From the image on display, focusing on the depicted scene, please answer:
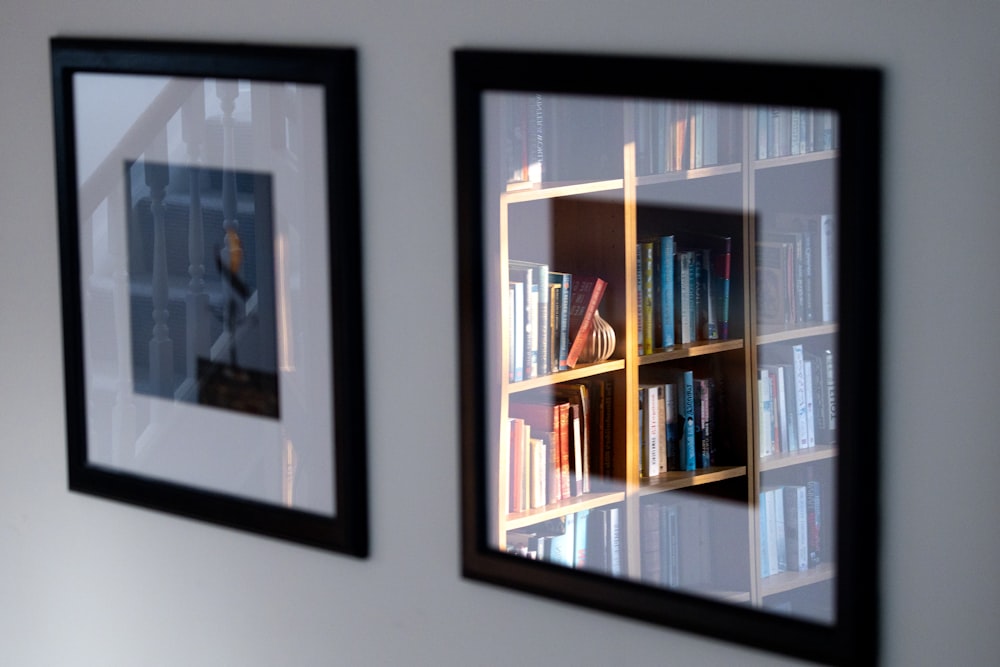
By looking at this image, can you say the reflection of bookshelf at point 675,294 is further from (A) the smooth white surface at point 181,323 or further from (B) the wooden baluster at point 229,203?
(B) the wooden baluster at point 229,203

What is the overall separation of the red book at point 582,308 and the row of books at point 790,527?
1.07 ft

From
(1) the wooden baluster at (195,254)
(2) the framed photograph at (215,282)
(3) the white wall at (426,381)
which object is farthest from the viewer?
(1) the wooden baluster at (195,254)

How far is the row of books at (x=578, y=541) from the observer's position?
178 centimetres

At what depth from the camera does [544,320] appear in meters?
1.84

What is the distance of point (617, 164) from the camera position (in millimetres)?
1750

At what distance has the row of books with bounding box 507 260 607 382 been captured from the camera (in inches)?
71.4

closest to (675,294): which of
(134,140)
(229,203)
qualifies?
(229,203)

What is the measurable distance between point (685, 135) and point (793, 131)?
15 centimetres

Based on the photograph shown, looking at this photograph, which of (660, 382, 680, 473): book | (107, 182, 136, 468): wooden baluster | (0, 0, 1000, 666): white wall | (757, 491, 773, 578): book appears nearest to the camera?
(0, 0, 1000, 666): white wall

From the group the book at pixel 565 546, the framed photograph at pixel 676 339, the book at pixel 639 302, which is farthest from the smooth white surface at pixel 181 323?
the book at pixel 639 302

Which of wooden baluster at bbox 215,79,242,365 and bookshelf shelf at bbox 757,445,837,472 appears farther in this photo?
wooden baluster at bbox 215,79,242,365

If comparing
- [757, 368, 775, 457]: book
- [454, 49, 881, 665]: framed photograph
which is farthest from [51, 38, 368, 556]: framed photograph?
[757, 368, 775, 457]: book

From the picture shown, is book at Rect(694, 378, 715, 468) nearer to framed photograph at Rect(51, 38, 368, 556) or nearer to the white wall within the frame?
the white wall

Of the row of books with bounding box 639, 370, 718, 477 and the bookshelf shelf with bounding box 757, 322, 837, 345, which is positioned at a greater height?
the bookshelf shelf with bounding box 757, 322, 837, 345
